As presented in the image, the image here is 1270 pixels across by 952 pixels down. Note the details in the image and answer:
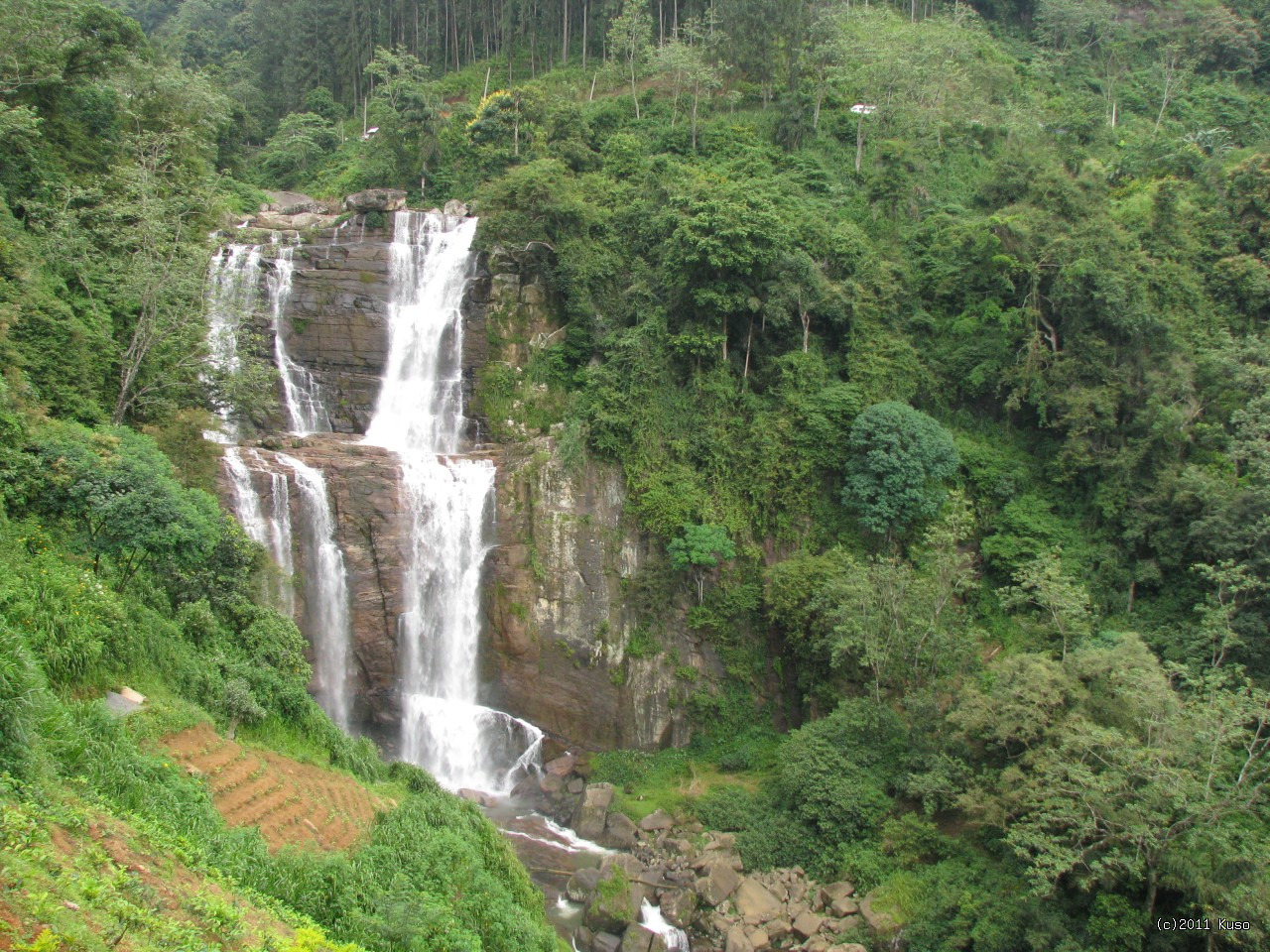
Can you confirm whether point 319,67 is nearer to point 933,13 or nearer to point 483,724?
point 933,13

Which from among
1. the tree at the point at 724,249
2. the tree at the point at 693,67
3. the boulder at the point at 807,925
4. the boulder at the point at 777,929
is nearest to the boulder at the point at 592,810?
the boulder at the point at 777,929

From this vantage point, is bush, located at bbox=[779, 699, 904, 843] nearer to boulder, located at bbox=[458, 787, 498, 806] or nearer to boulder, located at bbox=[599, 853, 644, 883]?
boulder, located at bbox=[599, 853, 644, 883]

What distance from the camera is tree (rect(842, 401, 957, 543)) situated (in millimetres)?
20328

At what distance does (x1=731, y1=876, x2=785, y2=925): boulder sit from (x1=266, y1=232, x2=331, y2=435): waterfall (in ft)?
51.7

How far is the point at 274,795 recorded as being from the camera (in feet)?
35.1

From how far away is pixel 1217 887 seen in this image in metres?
11.3

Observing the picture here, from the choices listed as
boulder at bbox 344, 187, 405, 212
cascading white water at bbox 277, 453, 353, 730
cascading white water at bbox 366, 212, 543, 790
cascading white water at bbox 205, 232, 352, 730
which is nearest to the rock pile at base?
cascading white water at bbox 366, 212, 543, 790

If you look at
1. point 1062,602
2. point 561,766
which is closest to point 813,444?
point 1062,602

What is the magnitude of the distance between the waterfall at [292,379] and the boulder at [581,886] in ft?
44.5

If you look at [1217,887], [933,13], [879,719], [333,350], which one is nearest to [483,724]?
[879,719]

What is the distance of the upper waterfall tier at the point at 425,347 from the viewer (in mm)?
23000

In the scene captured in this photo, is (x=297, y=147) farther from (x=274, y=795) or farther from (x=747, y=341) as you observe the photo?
(x=274, y=795)

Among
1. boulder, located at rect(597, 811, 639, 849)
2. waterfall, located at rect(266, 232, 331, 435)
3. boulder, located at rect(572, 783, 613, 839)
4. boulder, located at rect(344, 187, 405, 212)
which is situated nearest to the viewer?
boulder, located at rect(597, 811, 639, 849)

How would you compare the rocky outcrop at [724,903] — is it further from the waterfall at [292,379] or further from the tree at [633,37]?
the tree at [633,37]
